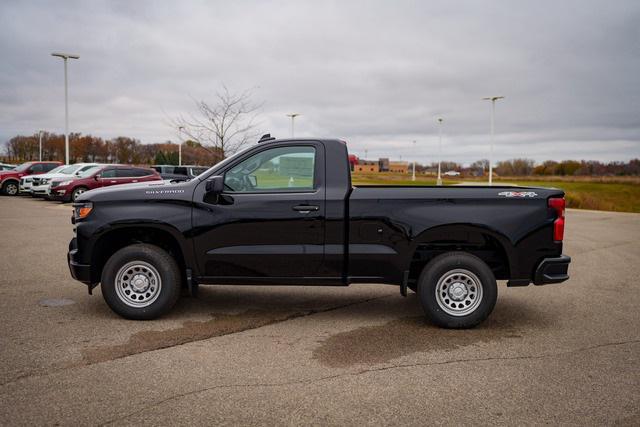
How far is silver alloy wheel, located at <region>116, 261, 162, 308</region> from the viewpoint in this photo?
232 inches

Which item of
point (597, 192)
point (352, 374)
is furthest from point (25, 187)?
point (597, 192)

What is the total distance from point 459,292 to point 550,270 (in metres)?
0.96

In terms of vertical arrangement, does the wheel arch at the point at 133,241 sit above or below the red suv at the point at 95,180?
below

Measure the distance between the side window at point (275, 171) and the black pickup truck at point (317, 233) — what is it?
0.04 ft

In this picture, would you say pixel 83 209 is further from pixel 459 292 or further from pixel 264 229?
pixel 459 292

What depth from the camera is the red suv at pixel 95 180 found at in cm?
2261

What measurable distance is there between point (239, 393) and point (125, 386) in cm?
85

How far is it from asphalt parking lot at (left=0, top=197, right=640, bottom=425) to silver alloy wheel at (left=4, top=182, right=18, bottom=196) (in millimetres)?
24202

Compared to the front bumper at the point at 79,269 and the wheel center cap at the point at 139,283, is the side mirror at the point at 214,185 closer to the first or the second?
the wheel center cap at the point at 139,283

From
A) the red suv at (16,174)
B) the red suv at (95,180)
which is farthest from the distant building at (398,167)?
the red suv at (95,180)

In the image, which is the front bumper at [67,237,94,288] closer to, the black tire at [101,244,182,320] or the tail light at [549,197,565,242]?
the black tire at [101,244,182,320]

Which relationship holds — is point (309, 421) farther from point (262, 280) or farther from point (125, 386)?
point (262, 280)

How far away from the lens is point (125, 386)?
162 inches

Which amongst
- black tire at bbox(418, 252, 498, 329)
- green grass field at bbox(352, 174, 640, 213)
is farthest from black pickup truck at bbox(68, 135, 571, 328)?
green grass field at bbox(352, 174, 640, 213)
